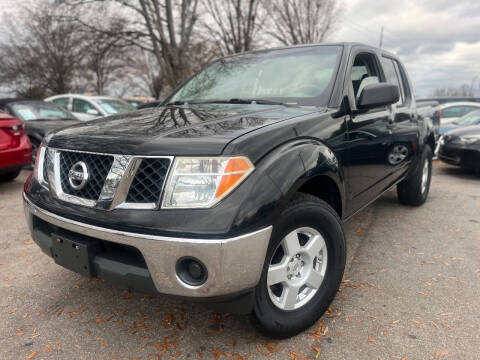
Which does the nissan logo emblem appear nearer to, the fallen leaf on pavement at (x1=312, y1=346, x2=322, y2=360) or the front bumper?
the front bumper

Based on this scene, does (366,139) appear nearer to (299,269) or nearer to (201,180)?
(299,269)

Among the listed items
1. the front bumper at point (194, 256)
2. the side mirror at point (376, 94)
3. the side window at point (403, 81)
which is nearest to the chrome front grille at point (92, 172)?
the front bumper at point (194, 256)

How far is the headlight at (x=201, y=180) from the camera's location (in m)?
1.60

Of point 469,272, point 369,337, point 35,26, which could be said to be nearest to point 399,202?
point 469,272

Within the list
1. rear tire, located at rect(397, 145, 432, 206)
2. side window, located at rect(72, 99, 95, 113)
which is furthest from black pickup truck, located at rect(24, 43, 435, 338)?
side window, located at rect(72, 99, 95, 113)

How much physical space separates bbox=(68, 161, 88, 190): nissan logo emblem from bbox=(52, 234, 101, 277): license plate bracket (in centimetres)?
27

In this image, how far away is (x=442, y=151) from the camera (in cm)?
714

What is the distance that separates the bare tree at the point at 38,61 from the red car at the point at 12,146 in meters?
16.8

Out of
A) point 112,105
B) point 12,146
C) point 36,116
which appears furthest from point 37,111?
point 12,146

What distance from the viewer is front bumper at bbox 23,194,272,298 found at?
1.53m

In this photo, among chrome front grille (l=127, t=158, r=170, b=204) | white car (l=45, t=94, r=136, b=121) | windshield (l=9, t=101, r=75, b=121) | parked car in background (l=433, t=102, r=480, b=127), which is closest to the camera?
chrome front grille (l=127, t=158, r=170, b=204)

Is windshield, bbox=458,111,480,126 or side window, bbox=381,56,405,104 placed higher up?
side window, bbox=381,56,405,104

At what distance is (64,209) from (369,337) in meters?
1.79

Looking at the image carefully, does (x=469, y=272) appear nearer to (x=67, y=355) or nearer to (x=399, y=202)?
(x=399, y=202)
